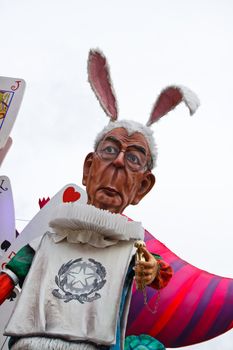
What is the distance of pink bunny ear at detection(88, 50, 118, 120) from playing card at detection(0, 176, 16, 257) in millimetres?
1458

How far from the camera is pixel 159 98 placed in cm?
379

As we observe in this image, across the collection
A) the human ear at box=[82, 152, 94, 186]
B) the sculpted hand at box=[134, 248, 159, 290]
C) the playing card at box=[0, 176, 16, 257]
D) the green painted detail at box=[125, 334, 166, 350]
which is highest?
the human ear at box=[82, 152, 94, 186]

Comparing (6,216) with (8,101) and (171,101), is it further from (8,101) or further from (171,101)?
(171,101)

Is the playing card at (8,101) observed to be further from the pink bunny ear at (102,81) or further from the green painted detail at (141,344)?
the green painted detail at (141,344)

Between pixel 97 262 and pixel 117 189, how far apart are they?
60cm

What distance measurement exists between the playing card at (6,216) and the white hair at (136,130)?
1.38m

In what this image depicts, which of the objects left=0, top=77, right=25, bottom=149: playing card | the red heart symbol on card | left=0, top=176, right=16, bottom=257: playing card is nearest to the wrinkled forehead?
the red heart symbol on card

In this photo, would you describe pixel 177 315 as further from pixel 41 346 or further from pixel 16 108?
pixel 16 108

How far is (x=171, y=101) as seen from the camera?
375 cm

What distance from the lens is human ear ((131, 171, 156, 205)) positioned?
368 cm

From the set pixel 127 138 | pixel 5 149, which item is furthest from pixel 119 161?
pixel 5 149

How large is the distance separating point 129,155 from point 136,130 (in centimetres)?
19

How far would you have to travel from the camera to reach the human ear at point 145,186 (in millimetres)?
3682

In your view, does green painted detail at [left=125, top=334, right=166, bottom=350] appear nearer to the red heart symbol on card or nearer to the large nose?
the large nose
